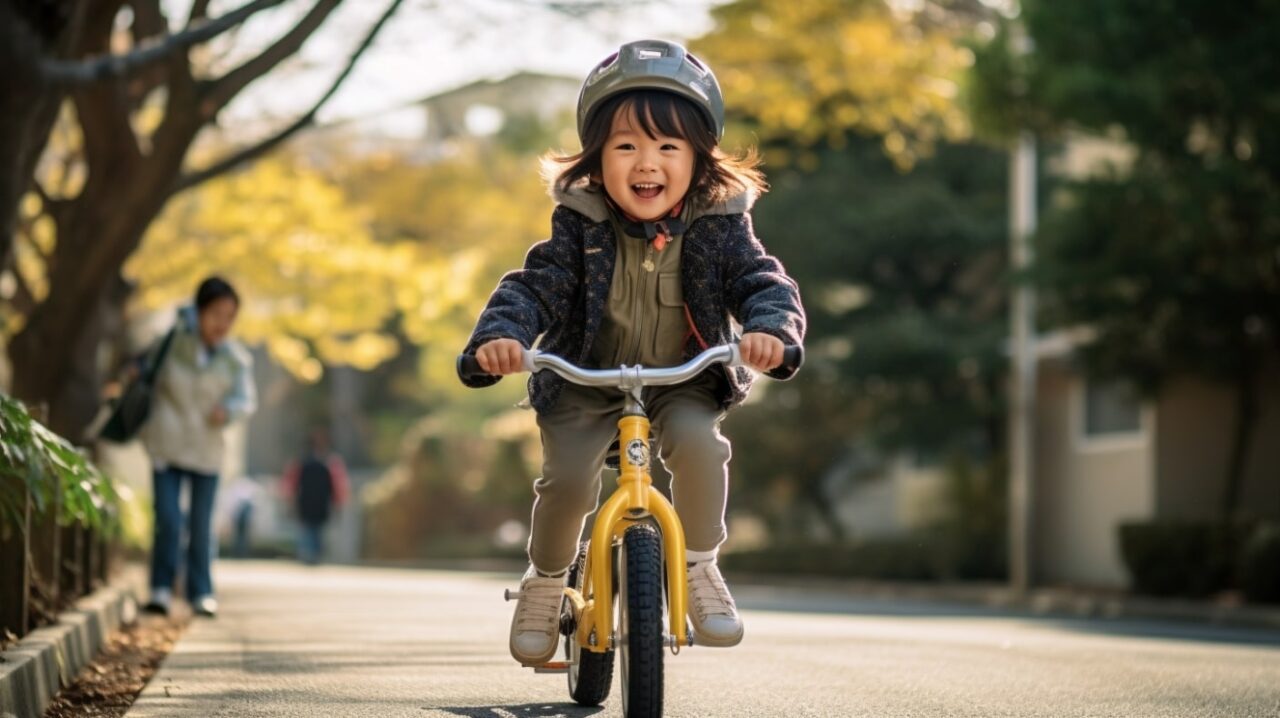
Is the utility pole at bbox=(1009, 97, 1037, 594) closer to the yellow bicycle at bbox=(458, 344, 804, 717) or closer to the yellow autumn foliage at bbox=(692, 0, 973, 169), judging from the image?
the yellow autumn foliage at bbox=(692, 0, 973, 169)

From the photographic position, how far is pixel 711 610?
5.23 metres

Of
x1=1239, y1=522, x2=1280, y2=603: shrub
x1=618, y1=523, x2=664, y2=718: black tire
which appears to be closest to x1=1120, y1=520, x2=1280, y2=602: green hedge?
x1=1239, y1=522, x2=1280, y2=603: shrub

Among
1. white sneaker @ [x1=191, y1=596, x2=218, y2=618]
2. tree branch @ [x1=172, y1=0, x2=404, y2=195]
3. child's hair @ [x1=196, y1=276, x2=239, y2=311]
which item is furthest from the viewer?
tree branch @ [x1=172, y1=0, x2=404, y2=195]

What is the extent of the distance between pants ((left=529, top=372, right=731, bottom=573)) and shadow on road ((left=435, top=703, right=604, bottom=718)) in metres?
0.56

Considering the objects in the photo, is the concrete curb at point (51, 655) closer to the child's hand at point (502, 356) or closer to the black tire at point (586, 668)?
the black tire at point (586, 668)

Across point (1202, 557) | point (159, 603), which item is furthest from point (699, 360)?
point (1202, 557)

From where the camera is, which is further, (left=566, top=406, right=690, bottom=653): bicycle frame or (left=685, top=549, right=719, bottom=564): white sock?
(left=685, top=549, right=719, bottom=564): white sock

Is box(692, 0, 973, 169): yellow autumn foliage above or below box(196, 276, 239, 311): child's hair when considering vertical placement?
above

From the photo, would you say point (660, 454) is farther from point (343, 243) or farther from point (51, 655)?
point (343, 243)

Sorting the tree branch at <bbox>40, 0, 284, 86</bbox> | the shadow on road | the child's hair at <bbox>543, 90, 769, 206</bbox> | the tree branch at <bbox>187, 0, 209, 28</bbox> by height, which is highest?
the tree branch at <bbox>187, 0, 209, 28</bbox>

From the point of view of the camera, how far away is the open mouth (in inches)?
215

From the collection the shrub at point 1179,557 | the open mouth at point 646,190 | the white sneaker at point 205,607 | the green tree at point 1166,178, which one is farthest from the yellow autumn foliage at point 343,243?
the open mouth at point 646,190

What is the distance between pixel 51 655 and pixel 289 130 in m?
6.66

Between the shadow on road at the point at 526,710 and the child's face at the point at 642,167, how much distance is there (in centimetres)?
145
